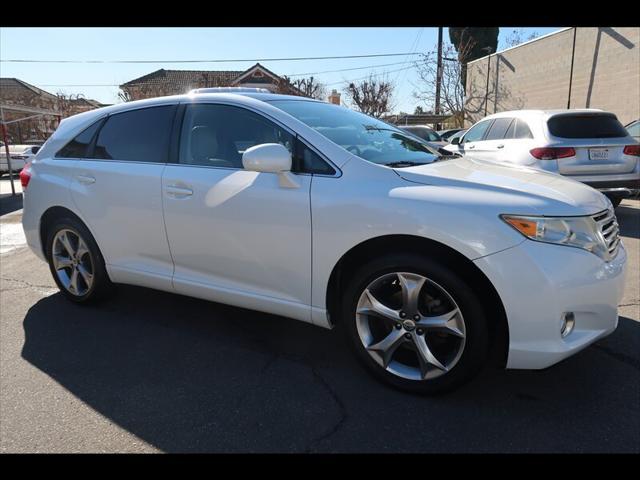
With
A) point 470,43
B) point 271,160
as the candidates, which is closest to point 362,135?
point 271,160

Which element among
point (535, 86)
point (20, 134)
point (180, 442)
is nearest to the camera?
point (180, 442)

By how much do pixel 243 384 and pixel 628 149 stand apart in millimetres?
6316

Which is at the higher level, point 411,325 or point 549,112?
point 549,112

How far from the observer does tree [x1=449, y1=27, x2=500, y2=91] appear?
90.8ft

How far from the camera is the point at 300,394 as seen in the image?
2549 mm

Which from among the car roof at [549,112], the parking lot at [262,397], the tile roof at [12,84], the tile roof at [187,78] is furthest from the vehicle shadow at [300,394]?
the tile roof at [12,84]

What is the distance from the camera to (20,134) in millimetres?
31875

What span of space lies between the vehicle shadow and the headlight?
84 cm

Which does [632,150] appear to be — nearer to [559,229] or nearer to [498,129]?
[498,129]

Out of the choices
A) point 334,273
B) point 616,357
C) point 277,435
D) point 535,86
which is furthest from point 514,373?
point 535,86

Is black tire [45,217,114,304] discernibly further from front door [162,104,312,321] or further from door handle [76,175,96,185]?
front door [162,104,312,321]

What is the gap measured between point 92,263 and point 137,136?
107 cm
